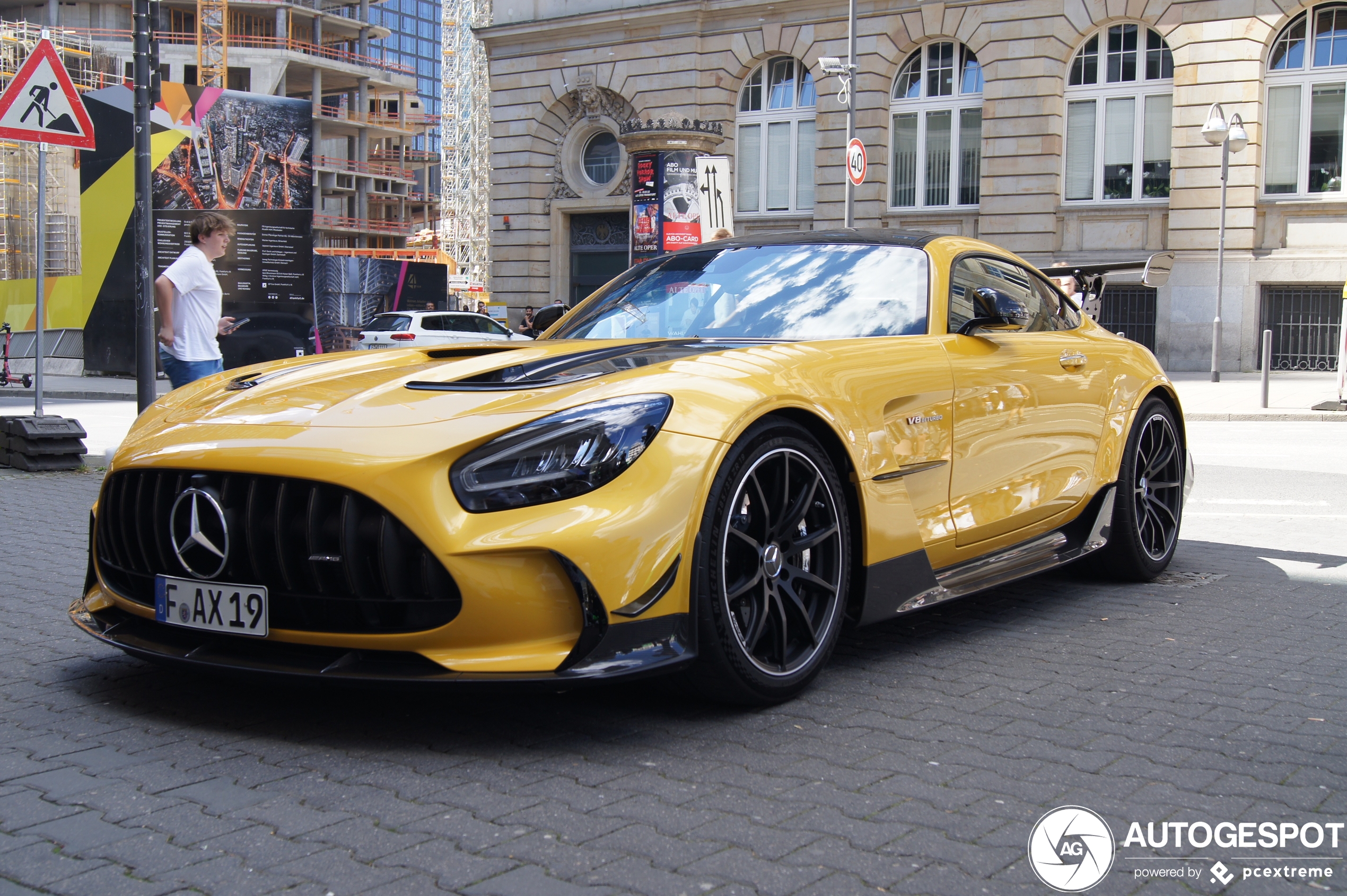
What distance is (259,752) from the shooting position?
3088mm

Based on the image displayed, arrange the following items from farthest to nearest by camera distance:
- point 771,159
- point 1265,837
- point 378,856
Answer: point 771,159 < point 1265,837 < point 378,856

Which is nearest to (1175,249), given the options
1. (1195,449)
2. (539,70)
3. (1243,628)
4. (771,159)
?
(771,159)

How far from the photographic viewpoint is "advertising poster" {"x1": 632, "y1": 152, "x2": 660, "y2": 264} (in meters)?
17.9

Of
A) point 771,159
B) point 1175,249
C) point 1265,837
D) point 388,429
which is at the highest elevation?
point 771,159

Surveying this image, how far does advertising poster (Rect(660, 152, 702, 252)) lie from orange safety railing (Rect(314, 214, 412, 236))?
7272cm

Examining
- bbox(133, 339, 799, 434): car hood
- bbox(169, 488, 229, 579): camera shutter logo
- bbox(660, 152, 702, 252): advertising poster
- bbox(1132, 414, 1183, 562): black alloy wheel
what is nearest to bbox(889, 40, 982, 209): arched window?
bbox(660, 152, 702, 252): advertising poster

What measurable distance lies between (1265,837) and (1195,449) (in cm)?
1025

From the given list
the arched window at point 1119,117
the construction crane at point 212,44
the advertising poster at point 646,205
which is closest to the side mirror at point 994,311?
the advertising poster at point 646,205

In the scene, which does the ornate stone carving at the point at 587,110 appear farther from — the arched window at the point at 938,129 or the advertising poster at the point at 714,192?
the advertising poster at the point at 714,192

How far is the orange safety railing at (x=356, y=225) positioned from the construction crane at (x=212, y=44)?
11.1 m

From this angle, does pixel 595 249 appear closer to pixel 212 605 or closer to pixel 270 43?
pixel 212 605

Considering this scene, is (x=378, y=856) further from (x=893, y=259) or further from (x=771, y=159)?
(x=771, y=159)

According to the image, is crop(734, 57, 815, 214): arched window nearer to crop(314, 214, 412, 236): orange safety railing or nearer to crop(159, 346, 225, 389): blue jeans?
crop(159, 346, 225, 389): blue jeans

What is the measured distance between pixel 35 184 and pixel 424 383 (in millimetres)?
53145
